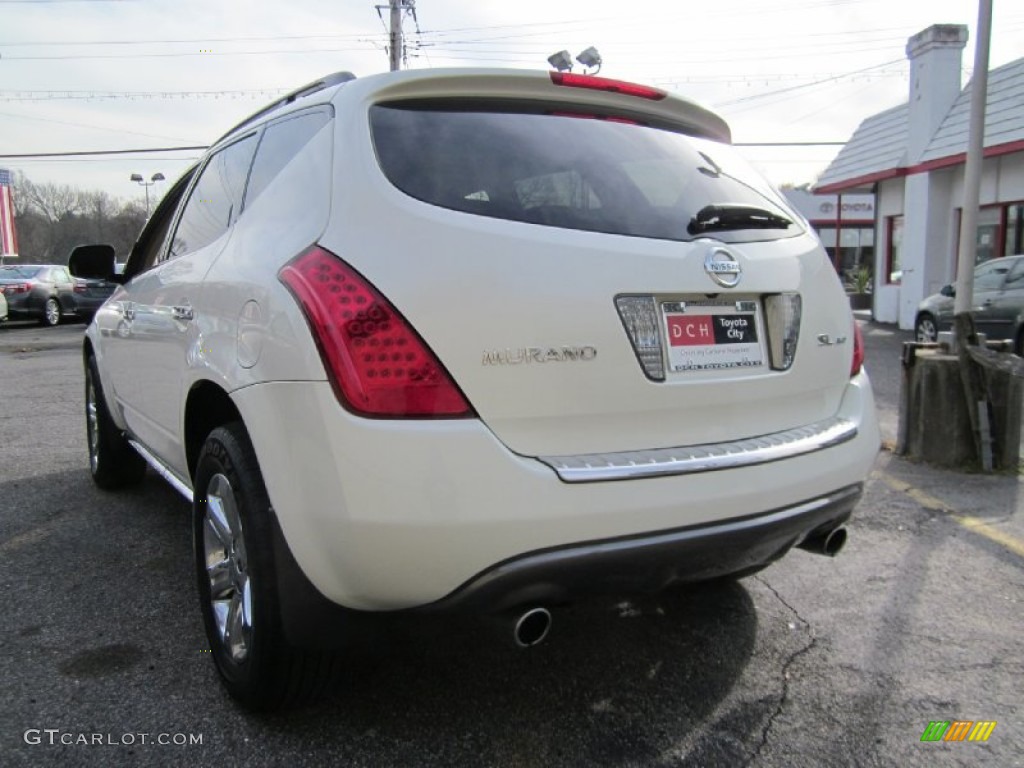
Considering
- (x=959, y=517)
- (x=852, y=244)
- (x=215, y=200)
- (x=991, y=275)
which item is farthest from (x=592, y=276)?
(x=852, y=244)

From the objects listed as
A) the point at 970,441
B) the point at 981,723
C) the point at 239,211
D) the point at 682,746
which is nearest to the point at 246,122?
the point at 239,211

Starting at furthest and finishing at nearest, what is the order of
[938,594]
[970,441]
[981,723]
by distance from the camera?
[970,441]
[938,594]
[981,723]

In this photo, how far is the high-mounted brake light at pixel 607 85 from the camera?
7.98ft

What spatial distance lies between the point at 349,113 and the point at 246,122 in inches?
52.0

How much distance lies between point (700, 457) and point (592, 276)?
0.54 m

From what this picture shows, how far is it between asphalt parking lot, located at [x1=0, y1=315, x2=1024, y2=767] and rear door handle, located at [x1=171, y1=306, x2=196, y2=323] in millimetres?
1103

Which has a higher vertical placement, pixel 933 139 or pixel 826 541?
pixel 933 139

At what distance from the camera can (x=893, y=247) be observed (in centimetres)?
1778

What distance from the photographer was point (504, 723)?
93.7 inches

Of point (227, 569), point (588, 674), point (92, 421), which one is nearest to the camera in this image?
point (227, 569)

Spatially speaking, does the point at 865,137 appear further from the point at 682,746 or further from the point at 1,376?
the point at 682,746

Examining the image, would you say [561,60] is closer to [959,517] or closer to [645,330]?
[645,330]

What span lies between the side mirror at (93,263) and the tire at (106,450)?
0.48 metres

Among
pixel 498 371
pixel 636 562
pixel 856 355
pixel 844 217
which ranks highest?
pixel 844 217
